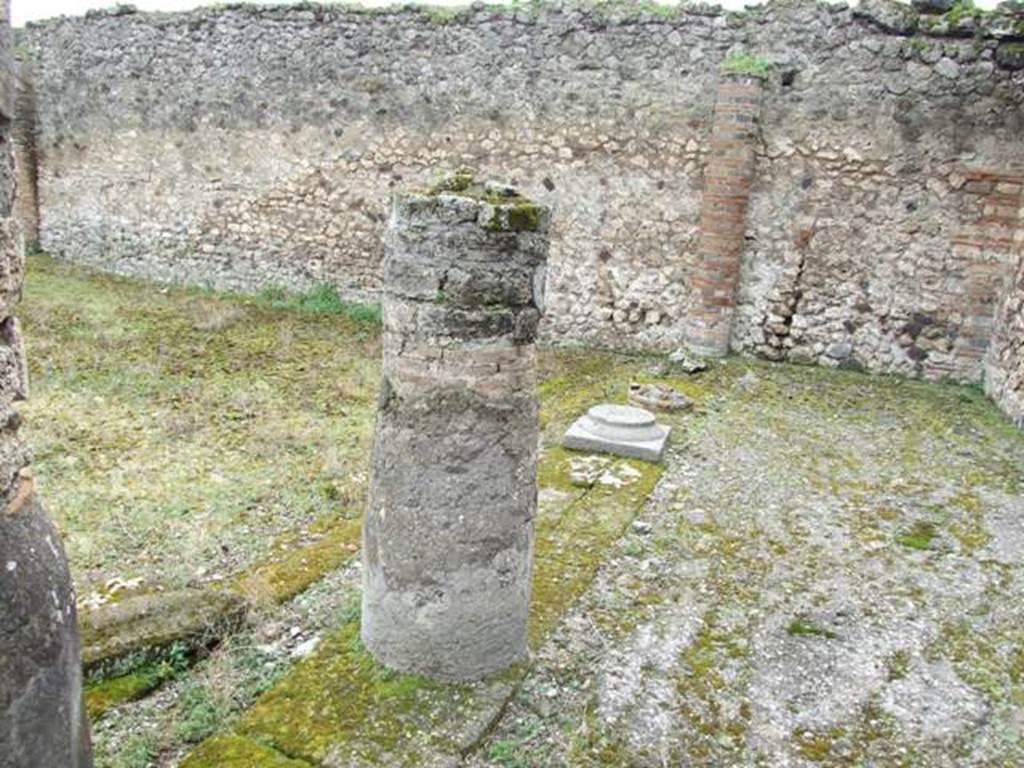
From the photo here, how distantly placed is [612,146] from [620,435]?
14.7 ft

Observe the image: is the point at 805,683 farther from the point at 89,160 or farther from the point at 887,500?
the point at 89,160

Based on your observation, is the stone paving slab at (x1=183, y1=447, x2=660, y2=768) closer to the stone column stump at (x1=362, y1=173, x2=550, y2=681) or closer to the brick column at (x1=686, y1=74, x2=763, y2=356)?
the stone column stump at (x1=362, y1=173, x2=550, y2=681)

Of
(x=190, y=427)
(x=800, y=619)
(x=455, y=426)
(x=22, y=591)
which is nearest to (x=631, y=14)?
(x=190, y=427)

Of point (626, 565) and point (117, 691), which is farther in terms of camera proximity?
point (626, 565)

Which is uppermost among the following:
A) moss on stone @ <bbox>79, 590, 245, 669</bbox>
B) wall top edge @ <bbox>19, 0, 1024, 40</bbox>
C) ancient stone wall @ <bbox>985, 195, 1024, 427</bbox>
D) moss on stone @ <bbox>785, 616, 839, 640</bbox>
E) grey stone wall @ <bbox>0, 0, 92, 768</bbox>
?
wall top edge @ <bbox>19, 0, 1024, 40</bbox>

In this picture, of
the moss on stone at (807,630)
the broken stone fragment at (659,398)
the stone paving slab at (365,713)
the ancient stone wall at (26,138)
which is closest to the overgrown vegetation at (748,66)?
the broken stone fragment at (659,398)

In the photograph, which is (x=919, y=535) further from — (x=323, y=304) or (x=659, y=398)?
(x=323, y=304)

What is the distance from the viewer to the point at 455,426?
11.9 ft

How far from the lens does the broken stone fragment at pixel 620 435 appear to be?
259 inches

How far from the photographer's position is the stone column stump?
11.7 feet

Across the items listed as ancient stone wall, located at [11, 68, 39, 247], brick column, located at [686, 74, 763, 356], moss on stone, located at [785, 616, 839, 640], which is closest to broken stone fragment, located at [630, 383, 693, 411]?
brick column, located at [686, 74, 763, 356]

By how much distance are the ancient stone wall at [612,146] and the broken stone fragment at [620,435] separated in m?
3.26

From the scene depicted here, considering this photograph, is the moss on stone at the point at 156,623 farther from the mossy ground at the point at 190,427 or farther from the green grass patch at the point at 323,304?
the green grass patch at the point at 323,304

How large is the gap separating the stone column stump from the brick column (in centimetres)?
606
